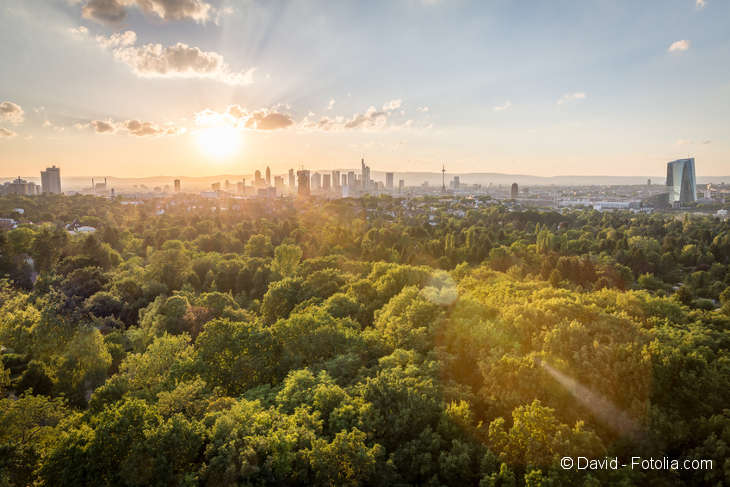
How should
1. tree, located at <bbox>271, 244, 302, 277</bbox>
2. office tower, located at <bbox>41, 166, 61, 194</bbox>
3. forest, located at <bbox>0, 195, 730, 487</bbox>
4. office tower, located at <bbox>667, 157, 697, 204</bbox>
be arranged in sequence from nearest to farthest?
forest, located at <bbox>0, 195, 730, 487</bbox> < tree, located at <bbox>271, 244, 302, 277</bbox> < office tower, located at <bbox>667, 157, 697, 204</bbox> < office tower, located at <bbox>41, 166, 61, 194</bbox>

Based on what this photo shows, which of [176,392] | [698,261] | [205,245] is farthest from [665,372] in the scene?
[205,245]

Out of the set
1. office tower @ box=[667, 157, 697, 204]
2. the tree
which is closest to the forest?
the tree

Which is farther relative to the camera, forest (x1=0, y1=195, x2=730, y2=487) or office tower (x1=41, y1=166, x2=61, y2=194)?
office tower (x1=41, y1=166, x2=61, y2=194)

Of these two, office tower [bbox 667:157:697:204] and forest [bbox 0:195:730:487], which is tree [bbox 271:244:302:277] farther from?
office tower [bbox 667:157:697:204]

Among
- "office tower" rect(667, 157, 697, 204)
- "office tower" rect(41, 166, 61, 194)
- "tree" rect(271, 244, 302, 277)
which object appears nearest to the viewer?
"tree" rect(271, 244, 302, 277)

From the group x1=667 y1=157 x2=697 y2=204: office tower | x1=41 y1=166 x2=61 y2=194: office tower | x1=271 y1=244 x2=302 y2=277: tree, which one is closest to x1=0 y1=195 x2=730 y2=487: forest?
x1=271 y1=244 x2=302 y2=277: tree

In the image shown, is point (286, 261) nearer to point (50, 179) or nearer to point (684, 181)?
point (684, 181)

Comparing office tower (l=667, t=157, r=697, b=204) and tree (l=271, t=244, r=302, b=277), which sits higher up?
office tower (l=667, t=157, r=697, b=204)

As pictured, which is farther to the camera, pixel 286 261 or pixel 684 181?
pixel 684 181

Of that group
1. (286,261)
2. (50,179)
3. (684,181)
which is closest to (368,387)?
(286,261)

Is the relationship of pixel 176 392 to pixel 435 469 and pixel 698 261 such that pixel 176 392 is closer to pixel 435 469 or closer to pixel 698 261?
pixel 435 469

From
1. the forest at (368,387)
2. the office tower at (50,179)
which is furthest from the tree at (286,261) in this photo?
the office tower at (50,179)
